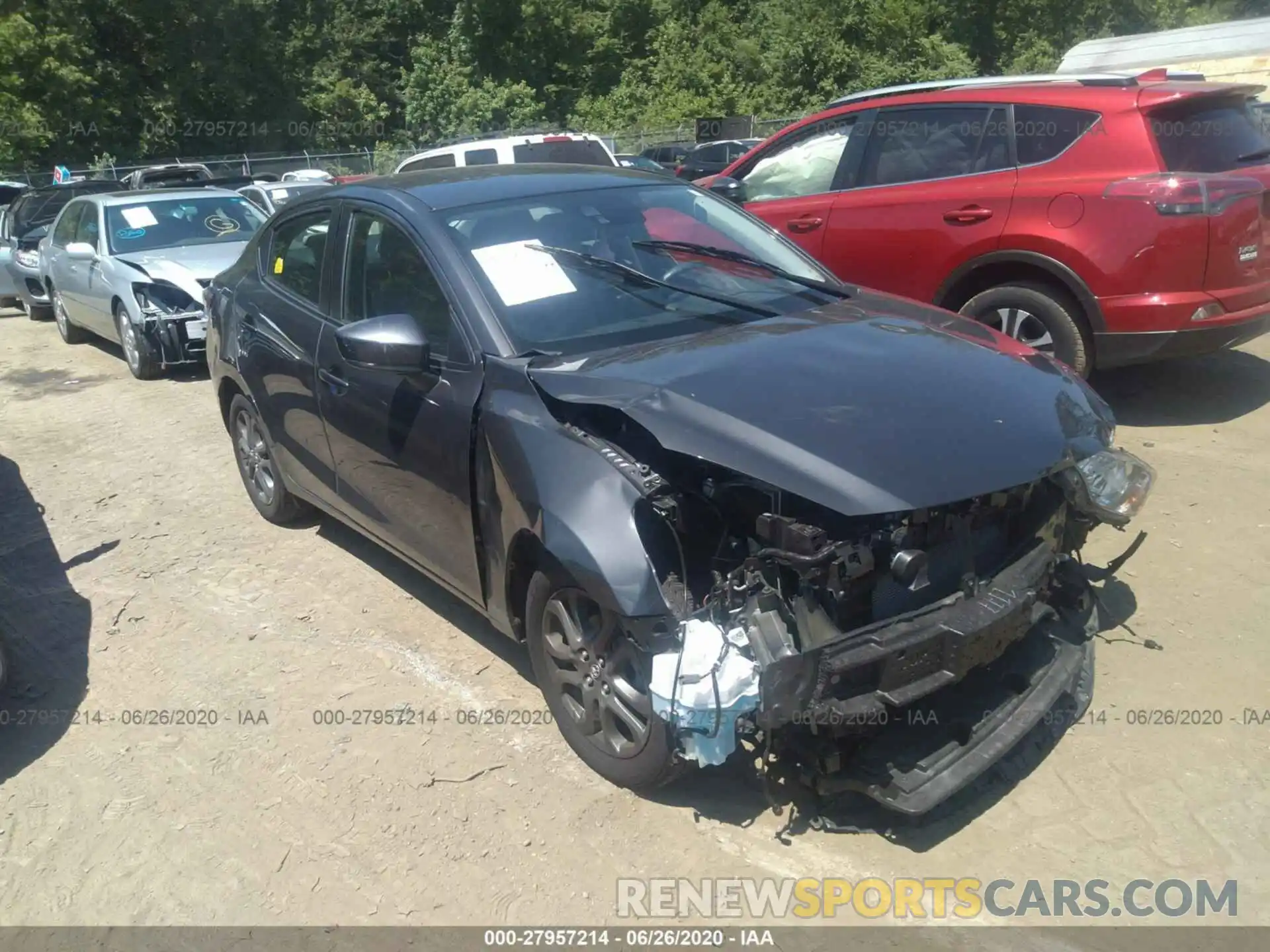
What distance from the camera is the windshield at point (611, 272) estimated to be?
3.67 meters

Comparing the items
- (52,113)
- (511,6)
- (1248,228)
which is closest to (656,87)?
(511,6)

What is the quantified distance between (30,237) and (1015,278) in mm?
13017

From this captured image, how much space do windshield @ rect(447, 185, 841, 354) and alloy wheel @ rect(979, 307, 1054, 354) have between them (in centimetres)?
214

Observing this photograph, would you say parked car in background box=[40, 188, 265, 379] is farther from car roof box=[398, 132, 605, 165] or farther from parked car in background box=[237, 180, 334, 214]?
car roof box=[398, 132, 605, 165]

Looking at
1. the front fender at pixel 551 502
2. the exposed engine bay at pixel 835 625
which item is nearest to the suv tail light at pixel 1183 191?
the exposed engine bay at pixel 835 625

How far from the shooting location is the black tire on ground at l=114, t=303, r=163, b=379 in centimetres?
915

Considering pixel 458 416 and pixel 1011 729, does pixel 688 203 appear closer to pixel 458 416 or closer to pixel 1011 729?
pixel 458 416

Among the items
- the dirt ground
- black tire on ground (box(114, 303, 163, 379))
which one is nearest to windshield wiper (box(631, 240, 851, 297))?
the dirt ground

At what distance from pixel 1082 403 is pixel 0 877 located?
375cm

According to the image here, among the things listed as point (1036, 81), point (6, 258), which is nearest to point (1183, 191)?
point (1036, 81)

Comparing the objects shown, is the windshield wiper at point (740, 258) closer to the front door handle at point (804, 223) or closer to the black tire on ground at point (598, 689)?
the black tire on ground at point (598, 689)

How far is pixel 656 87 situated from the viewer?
3881 centimetres

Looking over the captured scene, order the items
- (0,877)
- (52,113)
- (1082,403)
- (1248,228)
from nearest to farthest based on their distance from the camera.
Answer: (0,877) < (1082,403) < (1248,228) < (52,113)

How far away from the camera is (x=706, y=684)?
280cm
